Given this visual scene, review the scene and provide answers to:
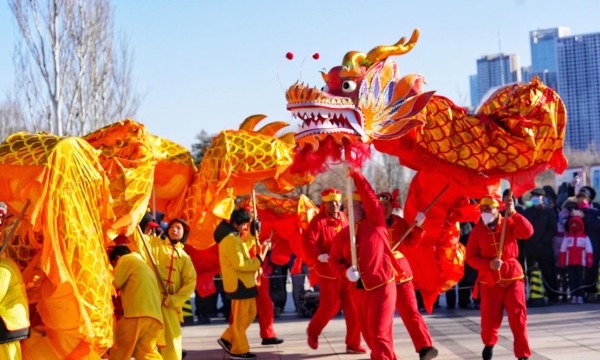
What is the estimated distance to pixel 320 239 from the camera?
9789 mm

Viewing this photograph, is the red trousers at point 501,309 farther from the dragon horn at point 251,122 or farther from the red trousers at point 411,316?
the dragon horn at point 251,122

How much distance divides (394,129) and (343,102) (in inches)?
25.4

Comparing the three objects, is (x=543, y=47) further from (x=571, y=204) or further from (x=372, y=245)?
(x=372, y=245)

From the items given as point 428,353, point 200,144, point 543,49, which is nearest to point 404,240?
point 428,353

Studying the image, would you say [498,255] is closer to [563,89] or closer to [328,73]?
[328,73]

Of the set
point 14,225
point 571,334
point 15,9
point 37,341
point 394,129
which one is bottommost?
point 571,334

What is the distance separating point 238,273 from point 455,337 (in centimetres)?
273

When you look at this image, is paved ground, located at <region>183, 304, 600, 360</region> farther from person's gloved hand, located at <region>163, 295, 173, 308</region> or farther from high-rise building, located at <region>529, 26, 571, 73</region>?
high-rise building, located at <region>529, 26, 571, 73</region>

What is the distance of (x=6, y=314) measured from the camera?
5.36 metres

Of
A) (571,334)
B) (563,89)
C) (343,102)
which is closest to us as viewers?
(343,102)

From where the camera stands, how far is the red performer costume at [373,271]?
24.3 ft

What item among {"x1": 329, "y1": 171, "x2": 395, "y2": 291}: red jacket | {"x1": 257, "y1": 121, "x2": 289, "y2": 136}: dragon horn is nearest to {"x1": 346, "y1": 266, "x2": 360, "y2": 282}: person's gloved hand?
{"x1": 329, "y1": 171, "x2": 395, "y2": 291}: red jacket

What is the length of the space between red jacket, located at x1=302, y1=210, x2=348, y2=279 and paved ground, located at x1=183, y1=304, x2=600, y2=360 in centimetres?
89

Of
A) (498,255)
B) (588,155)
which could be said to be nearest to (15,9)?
(498,255)
